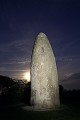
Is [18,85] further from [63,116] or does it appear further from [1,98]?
[63,116]

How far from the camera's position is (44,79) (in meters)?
17.3

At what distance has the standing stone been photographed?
1725cm

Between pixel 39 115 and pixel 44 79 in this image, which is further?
pixel 44 79

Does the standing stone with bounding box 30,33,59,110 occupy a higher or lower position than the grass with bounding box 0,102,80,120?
higher

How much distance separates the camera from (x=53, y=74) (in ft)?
57.7

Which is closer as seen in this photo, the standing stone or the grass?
the grass

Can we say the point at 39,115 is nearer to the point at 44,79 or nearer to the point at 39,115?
the point at 39,115

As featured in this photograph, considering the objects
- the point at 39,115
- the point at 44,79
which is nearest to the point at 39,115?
the point at 39,115

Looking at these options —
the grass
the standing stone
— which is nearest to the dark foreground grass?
the grass

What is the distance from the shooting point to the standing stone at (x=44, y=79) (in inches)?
679

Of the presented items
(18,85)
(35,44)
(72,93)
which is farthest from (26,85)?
(35,44)

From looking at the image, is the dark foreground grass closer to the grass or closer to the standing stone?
the grass

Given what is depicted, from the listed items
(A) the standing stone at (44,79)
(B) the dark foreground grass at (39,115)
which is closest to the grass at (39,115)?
(B) the dark foreground grass at (39,115)

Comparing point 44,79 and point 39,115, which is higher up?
point 44,79
